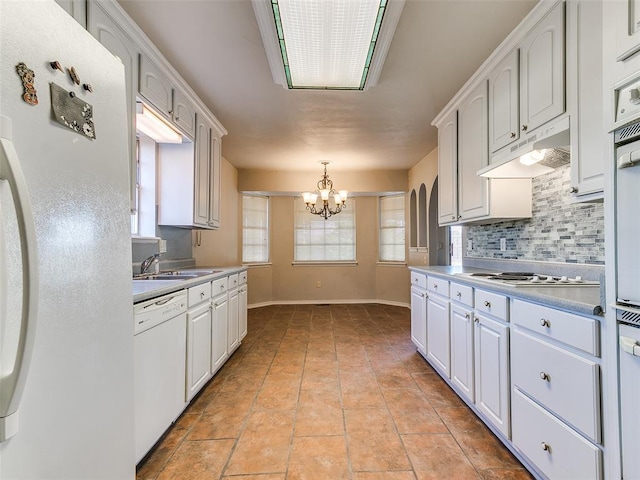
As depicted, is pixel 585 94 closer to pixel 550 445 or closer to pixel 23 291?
pixel 550 445

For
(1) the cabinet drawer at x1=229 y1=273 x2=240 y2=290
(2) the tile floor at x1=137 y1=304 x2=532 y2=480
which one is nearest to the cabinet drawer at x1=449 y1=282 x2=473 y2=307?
(2) the tile floor at x1=137 y1=304 x2=532 y2=480

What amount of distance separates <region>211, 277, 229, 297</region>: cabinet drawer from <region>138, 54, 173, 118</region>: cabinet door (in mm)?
1367

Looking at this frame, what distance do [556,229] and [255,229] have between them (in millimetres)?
4712

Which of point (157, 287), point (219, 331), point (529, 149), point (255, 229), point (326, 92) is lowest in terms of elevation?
point (219, 331)

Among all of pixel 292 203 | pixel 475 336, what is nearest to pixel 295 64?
pixel 475 336

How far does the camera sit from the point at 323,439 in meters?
1.78

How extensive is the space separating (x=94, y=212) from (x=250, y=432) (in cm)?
156

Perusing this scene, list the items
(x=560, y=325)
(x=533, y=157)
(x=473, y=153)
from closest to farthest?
1. (x=560, y=325)
2. (x=533, y=157)
3. (x=473, y=153)

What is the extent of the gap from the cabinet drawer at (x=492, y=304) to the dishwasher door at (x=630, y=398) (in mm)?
643

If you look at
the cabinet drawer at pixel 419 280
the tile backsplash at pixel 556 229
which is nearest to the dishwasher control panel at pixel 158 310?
the cabinet drawer at pixel 419 280

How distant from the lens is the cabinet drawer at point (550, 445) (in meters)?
1.13

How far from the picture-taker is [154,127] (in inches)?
97.4

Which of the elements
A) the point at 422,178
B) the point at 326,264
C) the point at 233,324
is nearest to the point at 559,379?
the point at 233,324

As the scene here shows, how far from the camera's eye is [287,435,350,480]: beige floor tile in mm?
1505
